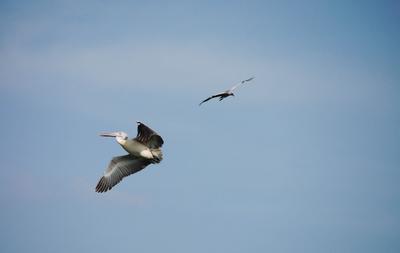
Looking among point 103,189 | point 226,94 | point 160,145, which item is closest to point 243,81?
point 226,94

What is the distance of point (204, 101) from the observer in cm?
2470

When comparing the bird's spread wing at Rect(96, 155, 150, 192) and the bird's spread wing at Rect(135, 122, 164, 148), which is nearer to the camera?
the bird's spread wing at Rect(135, 122, 164, 148)

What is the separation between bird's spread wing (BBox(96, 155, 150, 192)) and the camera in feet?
83.1

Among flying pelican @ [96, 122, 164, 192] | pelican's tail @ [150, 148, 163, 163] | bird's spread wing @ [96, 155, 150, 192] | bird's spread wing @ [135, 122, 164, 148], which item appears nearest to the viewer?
bird's spread wing @ [135, 122, 164, 148]

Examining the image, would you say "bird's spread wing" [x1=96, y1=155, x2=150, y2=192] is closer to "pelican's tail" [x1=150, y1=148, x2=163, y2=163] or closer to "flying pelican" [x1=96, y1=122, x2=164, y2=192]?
"flying pelican" [x1=96, y1=122, x2=164, y2=192]

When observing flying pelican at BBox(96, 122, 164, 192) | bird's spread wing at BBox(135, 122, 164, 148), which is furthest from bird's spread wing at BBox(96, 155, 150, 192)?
bird's spread wing at BBox(135, 122, 164, 148)

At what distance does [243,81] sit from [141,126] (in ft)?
17.5

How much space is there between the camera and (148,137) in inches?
917

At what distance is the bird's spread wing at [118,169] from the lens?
2533cm

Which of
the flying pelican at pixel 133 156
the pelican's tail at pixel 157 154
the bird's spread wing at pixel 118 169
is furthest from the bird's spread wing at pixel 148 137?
the bird's spread wing at pixel 118 169

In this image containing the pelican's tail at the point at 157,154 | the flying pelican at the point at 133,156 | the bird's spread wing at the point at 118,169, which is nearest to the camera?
the flying pelican at the point at 133,156

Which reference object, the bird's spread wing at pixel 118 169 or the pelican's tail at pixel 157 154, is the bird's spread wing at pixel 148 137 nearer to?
the pelican's tail at pixel 157 154

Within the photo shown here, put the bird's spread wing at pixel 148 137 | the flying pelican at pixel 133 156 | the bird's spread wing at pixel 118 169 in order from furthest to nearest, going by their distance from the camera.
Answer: the bird's spread wing at pixel 118 169
the flying pelican at pixel 133 156
the bird's spread wing at pixel 148 137

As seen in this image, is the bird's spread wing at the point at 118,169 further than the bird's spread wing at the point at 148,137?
Yes
